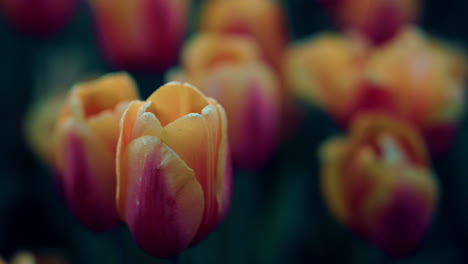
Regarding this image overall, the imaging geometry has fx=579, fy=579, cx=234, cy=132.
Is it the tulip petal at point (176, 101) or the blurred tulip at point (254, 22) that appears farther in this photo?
the blurred tulip at point (254, 22)

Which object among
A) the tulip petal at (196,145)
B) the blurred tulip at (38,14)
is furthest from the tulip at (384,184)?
the blurred tulip at (38,14)

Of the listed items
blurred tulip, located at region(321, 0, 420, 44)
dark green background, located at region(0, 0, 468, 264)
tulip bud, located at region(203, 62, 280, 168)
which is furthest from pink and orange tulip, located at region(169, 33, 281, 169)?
blurred tulip, located at region(321, 0, 420, 44)

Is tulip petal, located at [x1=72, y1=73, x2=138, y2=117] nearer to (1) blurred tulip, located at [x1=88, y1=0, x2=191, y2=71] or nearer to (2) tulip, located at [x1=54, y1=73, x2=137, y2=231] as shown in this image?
(2) tulip, located at [x1=54, y1=73, x2=137, y2=231]

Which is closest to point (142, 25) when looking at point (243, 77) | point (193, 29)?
point (243, 77)

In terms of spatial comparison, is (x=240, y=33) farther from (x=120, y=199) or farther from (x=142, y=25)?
(x=120, y=199)

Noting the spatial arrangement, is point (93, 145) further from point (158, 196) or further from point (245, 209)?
point (245, 209)

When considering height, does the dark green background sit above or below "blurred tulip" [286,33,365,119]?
below

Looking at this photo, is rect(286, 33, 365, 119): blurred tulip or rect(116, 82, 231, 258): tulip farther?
rect(286, 33, 365, 119): blurred tulip

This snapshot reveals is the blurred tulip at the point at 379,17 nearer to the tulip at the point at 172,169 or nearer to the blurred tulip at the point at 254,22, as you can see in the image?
the blurred tulip at the point at 254,22
